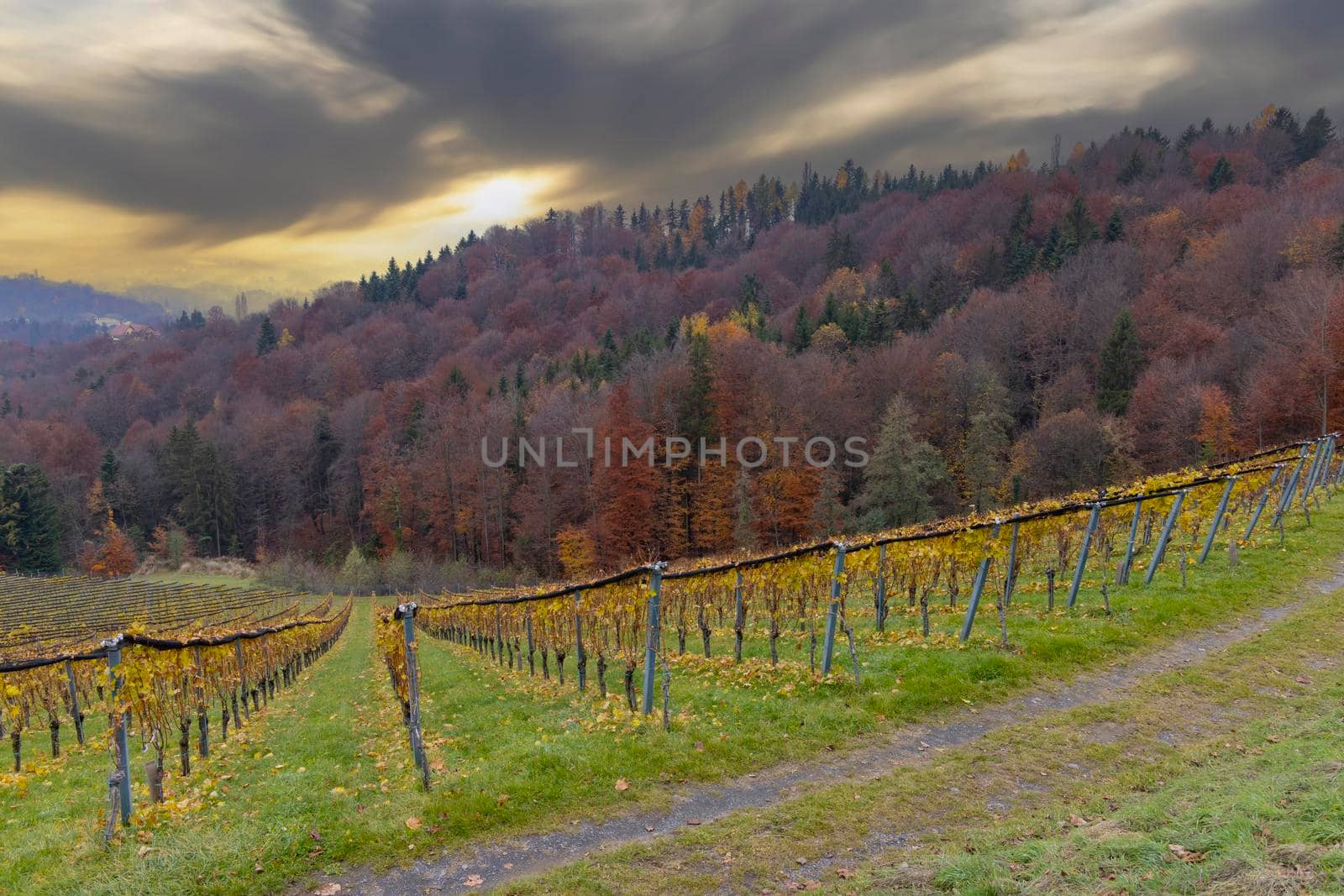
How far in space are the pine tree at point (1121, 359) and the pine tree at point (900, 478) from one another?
20.2 m

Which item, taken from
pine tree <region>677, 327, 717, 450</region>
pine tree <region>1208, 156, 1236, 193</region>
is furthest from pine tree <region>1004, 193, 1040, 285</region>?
pine tree <region>677, 327, 717, 450</region>

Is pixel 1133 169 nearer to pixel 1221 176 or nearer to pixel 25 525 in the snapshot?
pixel 1221 176

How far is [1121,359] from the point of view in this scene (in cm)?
5478

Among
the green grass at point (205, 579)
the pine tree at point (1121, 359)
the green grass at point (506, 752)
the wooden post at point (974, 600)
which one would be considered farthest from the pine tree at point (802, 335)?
the wooden post at point (974, 600)

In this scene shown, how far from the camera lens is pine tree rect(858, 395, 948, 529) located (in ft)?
147

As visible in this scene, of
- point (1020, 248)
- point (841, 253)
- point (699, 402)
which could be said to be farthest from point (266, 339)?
point (1020, 248)

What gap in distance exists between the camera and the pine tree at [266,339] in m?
125

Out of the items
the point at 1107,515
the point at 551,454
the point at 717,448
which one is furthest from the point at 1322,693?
the point at 551,454

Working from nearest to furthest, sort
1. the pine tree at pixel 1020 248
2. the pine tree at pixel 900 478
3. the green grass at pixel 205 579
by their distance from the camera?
the pine tree at pixel 900 478
the green grass at pixel 205 579
the pine tree at pixel 1020 248

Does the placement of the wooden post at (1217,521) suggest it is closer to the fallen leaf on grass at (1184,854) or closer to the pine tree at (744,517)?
the fallen leaf on grass at (1184,854)

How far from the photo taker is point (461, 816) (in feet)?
20.6

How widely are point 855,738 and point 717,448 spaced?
4841cm

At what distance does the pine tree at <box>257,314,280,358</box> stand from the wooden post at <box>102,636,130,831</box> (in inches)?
5446

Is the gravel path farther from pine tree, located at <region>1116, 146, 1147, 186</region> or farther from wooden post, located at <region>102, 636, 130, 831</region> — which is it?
pine tree, located at <region>1116, 146, 1147, 186</region>
